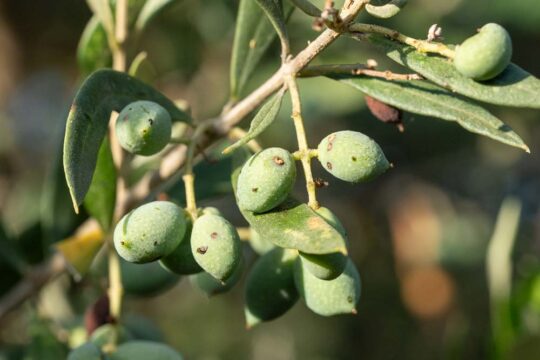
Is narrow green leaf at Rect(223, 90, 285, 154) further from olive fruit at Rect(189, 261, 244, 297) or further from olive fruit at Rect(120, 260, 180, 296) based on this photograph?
olive fruit at Rect(120, 260, 180, 296)

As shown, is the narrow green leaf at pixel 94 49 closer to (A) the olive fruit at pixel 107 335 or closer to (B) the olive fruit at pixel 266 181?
(A) the olive fruit at pixel 107 335

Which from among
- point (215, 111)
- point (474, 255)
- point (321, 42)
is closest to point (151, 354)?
point (321, 42)

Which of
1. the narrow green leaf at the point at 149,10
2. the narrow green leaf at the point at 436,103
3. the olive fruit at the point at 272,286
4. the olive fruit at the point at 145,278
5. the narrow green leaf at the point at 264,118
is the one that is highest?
the narrow green leaf at the point at 264,118

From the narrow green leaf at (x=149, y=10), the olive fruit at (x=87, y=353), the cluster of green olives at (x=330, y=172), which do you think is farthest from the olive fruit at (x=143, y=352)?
the narrow green leaf at (x=149, y=10)

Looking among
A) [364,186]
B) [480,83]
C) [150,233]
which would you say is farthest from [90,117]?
[364,186]

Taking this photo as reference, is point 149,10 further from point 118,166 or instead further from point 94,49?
point 118,166

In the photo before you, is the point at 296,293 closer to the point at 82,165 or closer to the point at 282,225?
the point at 282,225
